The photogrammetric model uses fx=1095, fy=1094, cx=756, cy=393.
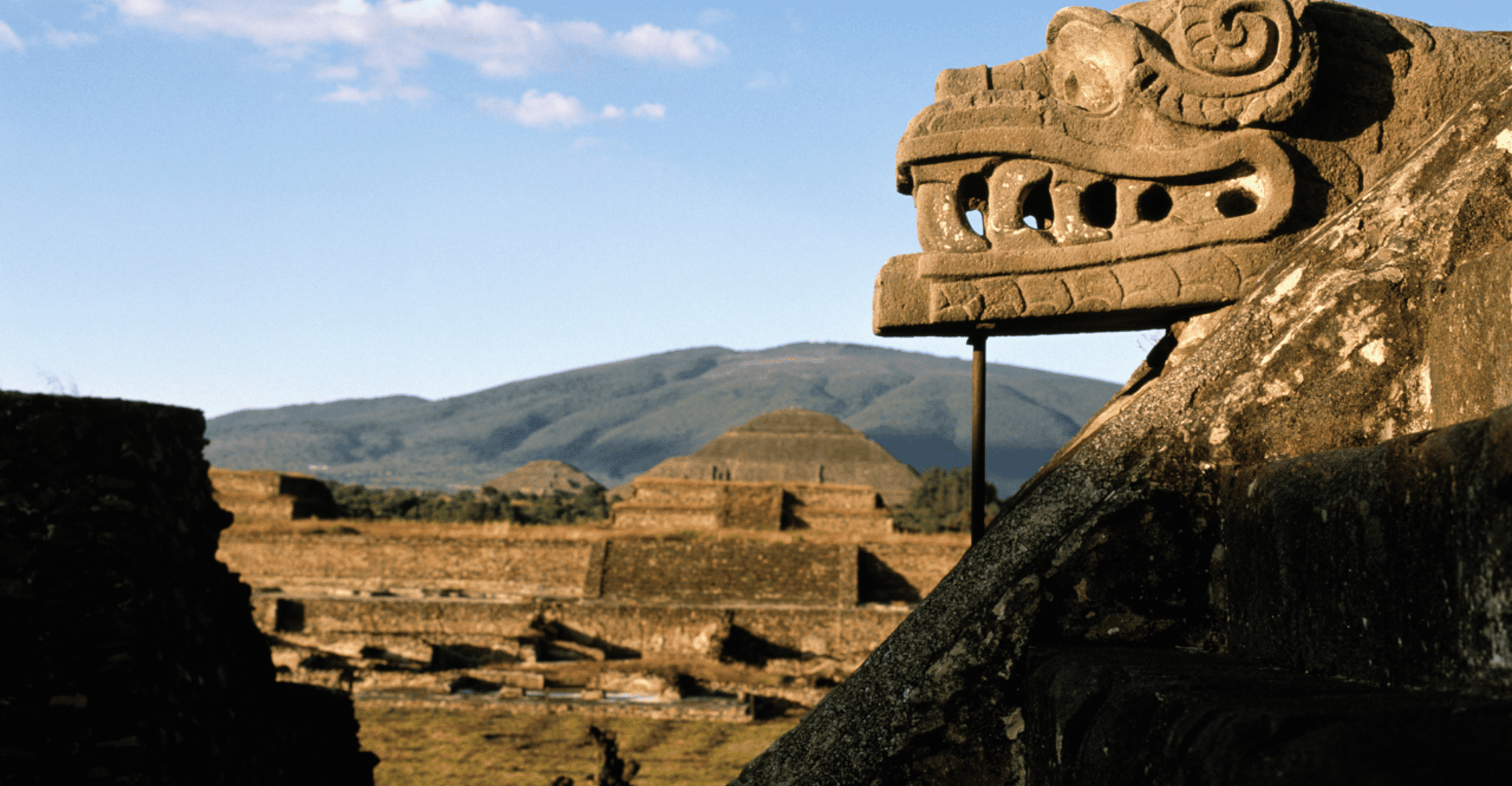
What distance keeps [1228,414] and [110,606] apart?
437cm

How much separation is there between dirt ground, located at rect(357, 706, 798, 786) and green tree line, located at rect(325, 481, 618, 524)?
1965 centimetres

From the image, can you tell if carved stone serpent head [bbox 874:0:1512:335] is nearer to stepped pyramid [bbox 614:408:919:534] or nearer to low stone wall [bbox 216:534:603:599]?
low stone wall [bbox 216:534:603:599]

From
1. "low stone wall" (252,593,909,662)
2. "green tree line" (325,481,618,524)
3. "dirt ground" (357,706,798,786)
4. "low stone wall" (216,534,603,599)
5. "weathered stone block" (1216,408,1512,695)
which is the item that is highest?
"weathered stone block" (1216,408,1512,695)

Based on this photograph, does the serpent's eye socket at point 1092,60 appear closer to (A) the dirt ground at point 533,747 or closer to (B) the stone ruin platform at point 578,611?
(A) the dirt ground at point 533,747

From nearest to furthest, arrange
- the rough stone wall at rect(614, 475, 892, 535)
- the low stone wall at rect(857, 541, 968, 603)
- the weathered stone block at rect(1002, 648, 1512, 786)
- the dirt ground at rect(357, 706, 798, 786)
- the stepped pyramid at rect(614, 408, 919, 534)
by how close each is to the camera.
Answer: the weathered stone block at rect(1002, 648, 1512, 786), the dirt ground at rect(357, 706, 798, 786), the low stone wall at rect(857, 541, 968, 603), the rough stone wall at rect(614, 475, 892, 535), the stepped pyramid at rect(614, 408, 919, 534)

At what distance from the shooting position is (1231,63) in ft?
7.32

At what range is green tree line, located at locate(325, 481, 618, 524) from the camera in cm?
3881

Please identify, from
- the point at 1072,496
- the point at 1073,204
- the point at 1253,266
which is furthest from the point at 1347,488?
the point at 1073,204

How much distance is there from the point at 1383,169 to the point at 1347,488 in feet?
4.39

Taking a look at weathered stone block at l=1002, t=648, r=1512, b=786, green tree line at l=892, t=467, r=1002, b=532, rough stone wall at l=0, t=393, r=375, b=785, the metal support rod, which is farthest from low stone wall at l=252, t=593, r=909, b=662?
weathered stone block at l=1002, t=648, r=1512, b=786

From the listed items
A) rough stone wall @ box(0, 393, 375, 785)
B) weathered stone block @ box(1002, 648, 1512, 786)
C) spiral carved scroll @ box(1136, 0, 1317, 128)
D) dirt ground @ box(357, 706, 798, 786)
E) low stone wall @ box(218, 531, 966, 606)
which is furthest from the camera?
low stone wall @ box(218, 531, 966, 606)

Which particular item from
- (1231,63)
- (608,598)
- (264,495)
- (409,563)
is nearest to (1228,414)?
(1231,63)

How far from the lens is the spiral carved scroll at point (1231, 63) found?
220 centimetres

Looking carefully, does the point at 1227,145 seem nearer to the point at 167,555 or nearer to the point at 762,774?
the point at 762,774
